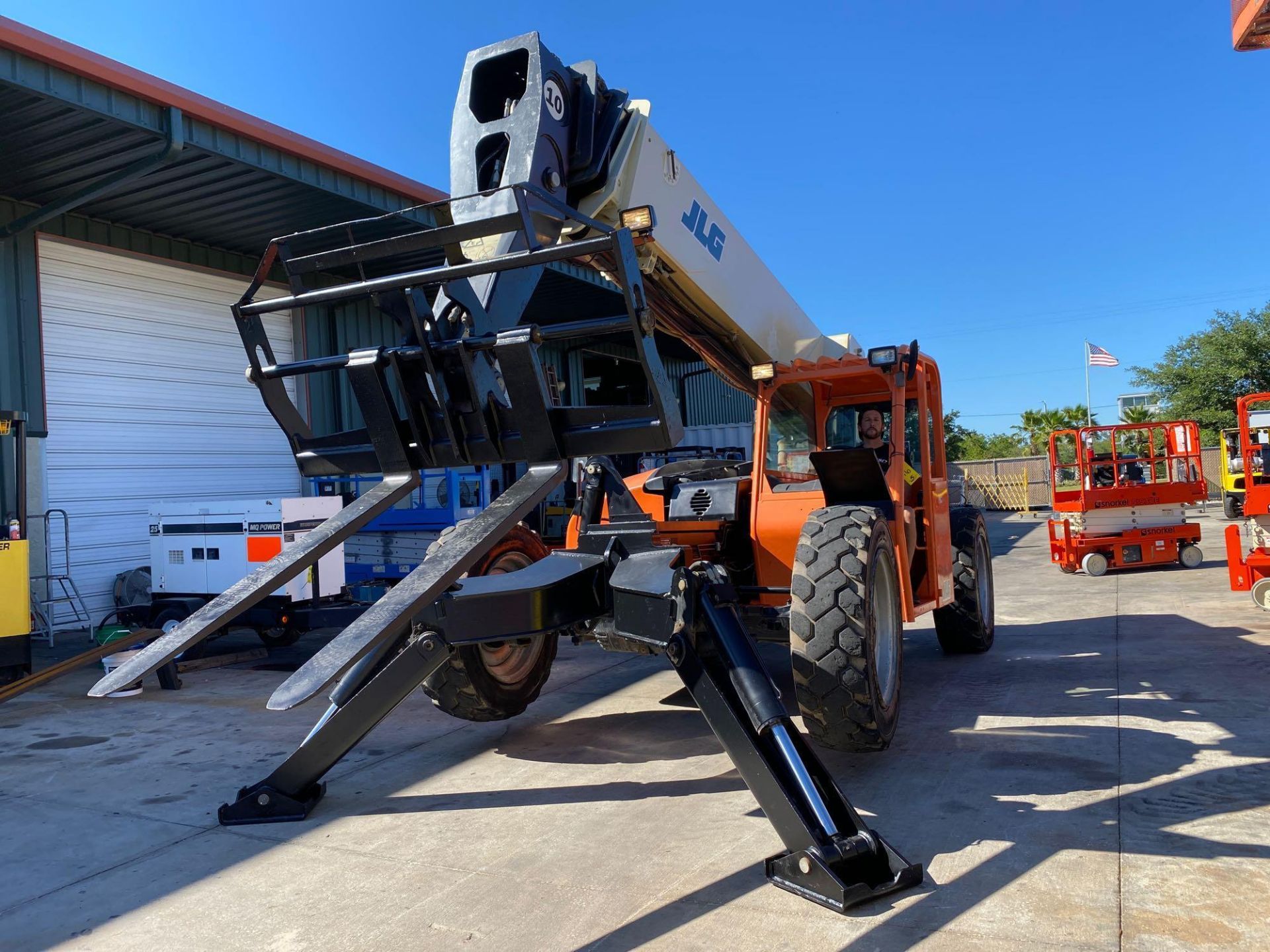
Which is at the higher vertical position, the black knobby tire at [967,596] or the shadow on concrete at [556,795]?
the black knobby tire at [967,596]

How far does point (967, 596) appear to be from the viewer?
820 centimetres

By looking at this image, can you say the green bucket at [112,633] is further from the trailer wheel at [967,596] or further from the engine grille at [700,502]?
the trailer wheel at [967,596]

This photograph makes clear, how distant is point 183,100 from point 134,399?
4808 millimetres

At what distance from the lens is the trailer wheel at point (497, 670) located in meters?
5.85

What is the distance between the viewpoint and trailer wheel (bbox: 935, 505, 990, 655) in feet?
26.8

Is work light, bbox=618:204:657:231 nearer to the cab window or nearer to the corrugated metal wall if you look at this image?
the cab window

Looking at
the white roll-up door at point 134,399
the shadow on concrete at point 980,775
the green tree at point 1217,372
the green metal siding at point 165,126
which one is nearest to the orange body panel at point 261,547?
the white roll-up door at point 134,399

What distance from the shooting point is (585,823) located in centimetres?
459

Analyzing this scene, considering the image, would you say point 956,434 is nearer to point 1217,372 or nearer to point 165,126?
point 1217,372

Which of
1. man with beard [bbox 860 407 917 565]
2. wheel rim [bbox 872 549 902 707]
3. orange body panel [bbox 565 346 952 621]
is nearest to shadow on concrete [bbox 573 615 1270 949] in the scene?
wheel rim [bbox 872 549 902 707]

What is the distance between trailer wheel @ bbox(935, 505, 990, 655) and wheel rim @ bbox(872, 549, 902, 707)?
248cm

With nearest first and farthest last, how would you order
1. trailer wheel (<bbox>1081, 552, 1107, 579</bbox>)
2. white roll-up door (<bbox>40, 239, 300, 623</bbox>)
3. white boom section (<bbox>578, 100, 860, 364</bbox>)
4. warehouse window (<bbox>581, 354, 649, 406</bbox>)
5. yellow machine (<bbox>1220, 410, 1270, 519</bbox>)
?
1. white boom section (<bbox>578, 100, 860, 364</bbox>)
2. yellow machine (<bbox>1220, 410, 1270, 519</bbox>)
3. white roll-up door (<bbox>40, 239, 300, 623</bbox>)
4. trailer wheel (<bbox>1081, 552, 1107, 579</bbox>)
5. warehouse window (<bbox>581, 354, 649, 406</bbox>)

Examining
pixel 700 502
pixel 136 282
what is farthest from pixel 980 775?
pixel 136 282

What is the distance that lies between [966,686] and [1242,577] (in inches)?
201
